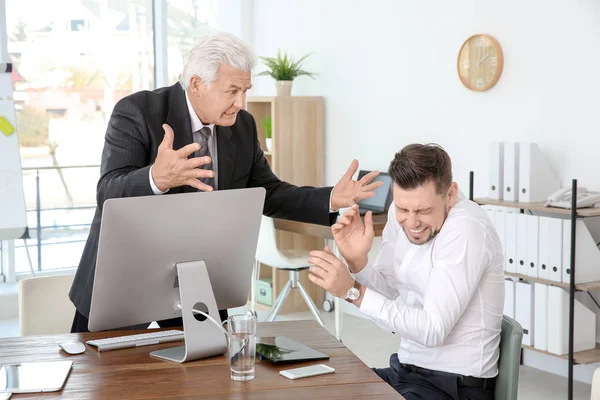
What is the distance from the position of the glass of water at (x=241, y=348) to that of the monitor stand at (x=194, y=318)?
167mm

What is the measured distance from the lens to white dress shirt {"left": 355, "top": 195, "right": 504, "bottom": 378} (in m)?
2.12

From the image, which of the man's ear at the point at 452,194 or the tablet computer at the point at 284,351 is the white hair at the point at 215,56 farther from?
the tablet computer at the point at 284,351

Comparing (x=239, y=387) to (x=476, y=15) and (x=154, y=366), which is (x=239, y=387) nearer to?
(x=154, y=366)

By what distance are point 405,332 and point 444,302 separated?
130mm

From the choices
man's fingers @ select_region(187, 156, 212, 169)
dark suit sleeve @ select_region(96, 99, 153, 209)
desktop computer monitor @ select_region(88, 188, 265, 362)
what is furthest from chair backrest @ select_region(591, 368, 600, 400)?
dark suit sleeve @ select_region(96, 99, 153, 209)

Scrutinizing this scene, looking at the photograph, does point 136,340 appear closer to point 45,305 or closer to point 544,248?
point 45,305

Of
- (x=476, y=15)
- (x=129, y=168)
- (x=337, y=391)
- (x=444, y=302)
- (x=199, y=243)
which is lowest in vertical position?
(x=337, y=391)

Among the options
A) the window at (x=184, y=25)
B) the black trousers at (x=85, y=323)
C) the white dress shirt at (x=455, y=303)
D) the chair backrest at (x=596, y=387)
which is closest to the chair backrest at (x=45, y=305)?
the black trousers at (x=85, y=323)

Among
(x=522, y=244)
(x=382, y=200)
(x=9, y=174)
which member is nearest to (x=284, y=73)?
(x=382, y=200)

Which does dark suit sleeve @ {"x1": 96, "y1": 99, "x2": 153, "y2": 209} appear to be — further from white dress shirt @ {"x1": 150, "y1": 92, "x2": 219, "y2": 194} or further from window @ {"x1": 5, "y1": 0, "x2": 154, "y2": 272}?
window @ {"x1": 5, "y1": 0, "x2": 154, "y2": 272}

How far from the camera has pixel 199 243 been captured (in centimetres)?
206

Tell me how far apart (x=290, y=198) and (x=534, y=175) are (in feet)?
5.95

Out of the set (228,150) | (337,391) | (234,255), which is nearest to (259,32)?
(228,150)

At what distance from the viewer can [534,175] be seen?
4.07 meters
